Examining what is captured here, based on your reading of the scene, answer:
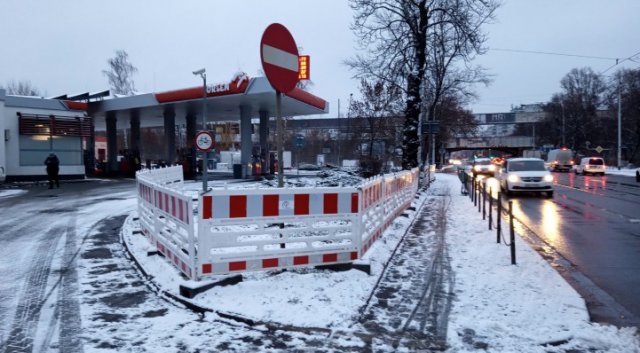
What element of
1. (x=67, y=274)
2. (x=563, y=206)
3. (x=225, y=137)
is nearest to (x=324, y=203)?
(x=67, y=274)

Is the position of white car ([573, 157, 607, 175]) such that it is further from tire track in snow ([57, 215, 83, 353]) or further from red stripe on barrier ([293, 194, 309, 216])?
tire track in snow ([57, 215, 83, 353])

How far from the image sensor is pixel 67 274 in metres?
6.64

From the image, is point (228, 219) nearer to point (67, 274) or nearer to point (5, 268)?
point (67, 274)

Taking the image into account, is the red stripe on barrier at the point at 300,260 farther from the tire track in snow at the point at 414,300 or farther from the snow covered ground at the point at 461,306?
the tire track in snow at the point at 414,300

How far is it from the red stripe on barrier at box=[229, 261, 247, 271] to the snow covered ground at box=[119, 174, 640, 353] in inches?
6.8

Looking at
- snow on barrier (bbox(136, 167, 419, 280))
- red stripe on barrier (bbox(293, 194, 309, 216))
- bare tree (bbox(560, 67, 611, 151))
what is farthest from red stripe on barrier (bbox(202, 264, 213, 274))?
bare tree (bbox(560, 67, 611, 151))

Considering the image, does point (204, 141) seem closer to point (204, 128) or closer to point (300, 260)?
point (204, 128)

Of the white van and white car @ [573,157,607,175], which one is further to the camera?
the white van

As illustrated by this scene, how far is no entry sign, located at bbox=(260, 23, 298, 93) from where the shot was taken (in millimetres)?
6281

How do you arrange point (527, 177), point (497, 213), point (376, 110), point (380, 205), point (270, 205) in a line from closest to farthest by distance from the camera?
point (270, 205) < point (497, 213) < point (380, 205) < point (527, 177) < point (376, 110)

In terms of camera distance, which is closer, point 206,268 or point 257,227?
point 206,268

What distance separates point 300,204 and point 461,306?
93.7 inches

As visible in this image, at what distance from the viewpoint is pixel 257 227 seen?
6.47 metres

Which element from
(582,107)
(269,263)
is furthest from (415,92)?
(582,107)
